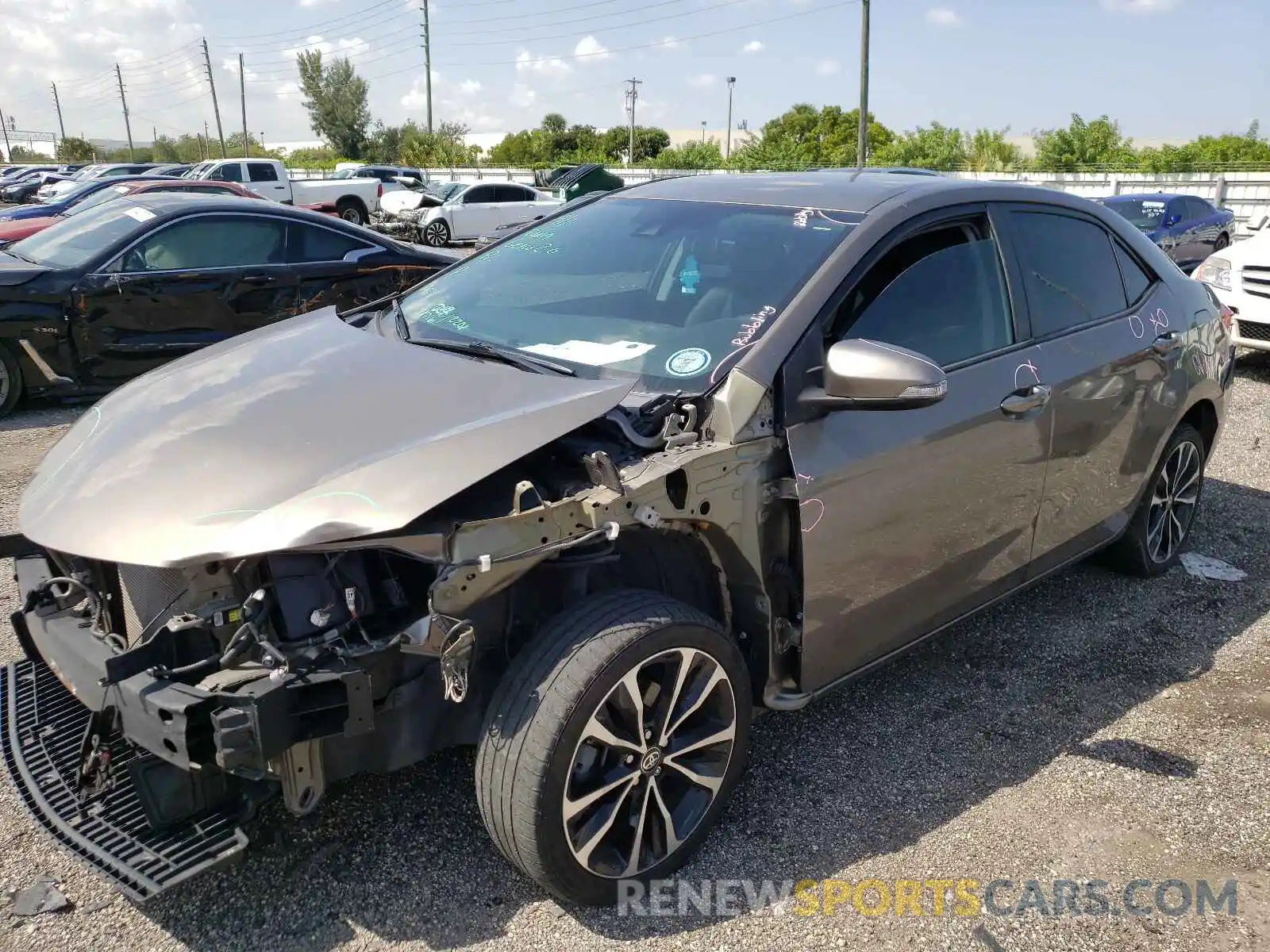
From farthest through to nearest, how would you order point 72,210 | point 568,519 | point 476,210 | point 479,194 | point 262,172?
point 262,172
point 479,194
point 476,210
point 72,210
point 568,519

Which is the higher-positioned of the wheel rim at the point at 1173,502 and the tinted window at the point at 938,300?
the tinted window at the point at 938,300

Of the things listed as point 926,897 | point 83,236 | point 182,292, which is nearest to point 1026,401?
point 926,897

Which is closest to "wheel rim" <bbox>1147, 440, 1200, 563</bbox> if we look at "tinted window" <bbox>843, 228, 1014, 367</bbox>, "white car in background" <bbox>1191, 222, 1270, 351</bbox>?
"tinted window" <bbox>843, 228, 1014, 367</bbox>

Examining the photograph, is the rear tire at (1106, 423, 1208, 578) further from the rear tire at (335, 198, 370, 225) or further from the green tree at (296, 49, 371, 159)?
the green tree at (296, 49, 371, 159)

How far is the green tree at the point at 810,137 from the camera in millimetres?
55812

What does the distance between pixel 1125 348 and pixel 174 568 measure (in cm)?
339

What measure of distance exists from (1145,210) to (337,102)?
7321cm

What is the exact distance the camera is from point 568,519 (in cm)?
227

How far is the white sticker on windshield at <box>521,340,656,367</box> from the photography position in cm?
290

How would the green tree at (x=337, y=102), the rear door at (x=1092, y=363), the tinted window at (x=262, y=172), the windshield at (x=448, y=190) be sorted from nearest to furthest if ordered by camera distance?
the rear door at (x=1092, y=363)
the windshield at (x=448, y=190)
the tinted window at (x=262, y=172)
the green tree at (x=337, y=102)

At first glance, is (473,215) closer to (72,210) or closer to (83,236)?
(72,210)

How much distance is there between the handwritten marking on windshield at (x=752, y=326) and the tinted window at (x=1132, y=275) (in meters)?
1.97

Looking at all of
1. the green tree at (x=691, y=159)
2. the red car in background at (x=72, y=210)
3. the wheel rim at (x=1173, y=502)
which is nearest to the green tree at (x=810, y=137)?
the green tree at (x=691, y=159)

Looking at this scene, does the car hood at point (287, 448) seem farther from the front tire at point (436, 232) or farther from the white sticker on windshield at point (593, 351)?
the front tire at point (436, 232)
